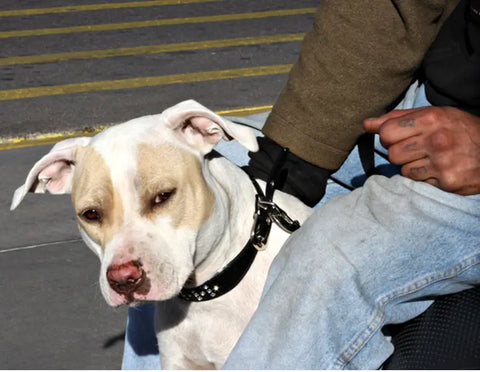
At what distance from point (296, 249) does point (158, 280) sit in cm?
39

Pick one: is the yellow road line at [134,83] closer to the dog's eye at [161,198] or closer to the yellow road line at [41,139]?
the yellow road line at [41,139]

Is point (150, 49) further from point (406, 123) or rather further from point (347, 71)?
point (406, 123)

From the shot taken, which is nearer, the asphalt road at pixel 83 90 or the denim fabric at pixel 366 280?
the denim fabric at pixel 366 280

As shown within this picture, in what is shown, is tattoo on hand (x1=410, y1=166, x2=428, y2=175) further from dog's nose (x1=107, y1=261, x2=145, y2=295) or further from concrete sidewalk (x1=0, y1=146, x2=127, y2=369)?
concrete sidewalk (x1=0, y1=146, x2=127, y2=369)

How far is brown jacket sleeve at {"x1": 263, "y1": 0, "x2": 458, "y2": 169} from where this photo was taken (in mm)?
2877

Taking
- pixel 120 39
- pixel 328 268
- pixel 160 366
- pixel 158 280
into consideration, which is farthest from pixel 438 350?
pixel 120 39

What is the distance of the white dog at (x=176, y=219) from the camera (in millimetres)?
2586

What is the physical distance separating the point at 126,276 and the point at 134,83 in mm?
4323

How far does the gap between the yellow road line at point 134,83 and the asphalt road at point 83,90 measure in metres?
0.01

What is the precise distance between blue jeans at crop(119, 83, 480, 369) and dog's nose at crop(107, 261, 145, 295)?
1.08ft

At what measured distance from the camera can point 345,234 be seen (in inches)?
96.5

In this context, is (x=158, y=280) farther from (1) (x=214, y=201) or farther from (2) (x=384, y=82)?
(2) (x=384, y=82)

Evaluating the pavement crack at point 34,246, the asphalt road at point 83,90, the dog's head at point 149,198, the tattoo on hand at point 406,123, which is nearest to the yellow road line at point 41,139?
the asphalt road at point 83,90

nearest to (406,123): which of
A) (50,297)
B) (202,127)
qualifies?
(202,127)
